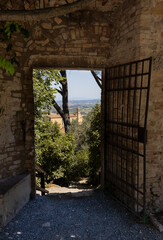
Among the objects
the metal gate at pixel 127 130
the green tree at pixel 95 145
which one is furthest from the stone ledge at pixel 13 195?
the green tree at pixel 95 145

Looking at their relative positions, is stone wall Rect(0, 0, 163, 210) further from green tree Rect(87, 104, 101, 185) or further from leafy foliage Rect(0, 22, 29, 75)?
green tree Rect(87, 104, 101, 185)

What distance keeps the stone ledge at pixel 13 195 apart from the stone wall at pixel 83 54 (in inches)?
6.7

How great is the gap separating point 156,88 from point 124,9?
1633mm

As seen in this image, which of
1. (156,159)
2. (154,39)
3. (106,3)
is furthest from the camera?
(106,3)

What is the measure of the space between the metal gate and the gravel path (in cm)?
29

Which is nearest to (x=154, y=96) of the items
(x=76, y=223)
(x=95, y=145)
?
(x=76, y=223)

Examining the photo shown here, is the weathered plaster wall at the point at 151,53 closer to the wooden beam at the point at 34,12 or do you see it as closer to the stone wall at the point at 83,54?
the stone wall at the point at 83,54

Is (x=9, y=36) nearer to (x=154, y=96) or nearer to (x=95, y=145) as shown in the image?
(x=154, y=96)

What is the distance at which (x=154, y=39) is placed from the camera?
10.3ft

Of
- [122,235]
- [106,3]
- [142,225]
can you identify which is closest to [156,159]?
[142,225]

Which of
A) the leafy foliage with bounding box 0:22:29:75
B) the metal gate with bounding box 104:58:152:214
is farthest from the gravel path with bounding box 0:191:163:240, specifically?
the leafy foliage with bounding box 0:22:29:75

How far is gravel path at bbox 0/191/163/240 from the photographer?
9.57ft

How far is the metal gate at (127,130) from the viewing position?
3.15m

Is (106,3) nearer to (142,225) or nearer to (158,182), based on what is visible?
Result: (158,182)
